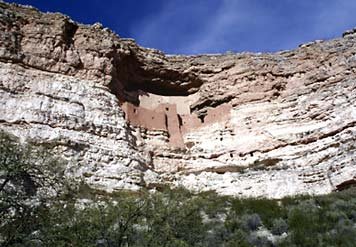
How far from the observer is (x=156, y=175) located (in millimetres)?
20125

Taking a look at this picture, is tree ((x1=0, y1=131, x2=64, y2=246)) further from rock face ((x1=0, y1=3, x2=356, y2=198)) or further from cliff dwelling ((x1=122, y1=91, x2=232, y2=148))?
cliff dwelling ((x1=122, y1=91, x2=232, y2=148))

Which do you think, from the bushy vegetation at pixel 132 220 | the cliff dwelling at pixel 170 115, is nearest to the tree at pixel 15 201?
the bushy vegetation at pixel 132 220

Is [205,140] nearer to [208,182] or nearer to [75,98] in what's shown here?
[208,182]

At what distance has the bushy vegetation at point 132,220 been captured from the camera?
9.03 meters

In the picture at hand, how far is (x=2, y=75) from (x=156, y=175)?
6550mm

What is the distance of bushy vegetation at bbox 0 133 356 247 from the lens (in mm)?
9031

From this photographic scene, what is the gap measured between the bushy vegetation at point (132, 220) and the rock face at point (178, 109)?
547cm

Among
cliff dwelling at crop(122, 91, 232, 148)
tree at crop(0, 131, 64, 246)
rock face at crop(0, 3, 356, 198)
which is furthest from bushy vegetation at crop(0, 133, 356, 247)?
cliff dwelling at crop(122, 91, 232, 148)

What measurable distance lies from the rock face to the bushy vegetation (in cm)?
547

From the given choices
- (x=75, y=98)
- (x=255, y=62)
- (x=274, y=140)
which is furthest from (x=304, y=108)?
(x=75, y=98)

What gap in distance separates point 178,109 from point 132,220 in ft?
53.7

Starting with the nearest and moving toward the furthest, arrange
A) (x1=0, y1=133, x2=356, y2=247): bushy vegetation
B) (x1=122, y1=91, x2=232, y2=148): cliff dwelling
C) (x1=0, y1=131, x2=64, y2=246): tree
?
(x1=0, y1=131, x2=64, y2=246): tree < (x1=0, y1=133, x2=356, y2=247): bushy vegetation < (x1=122, y1=91, x2=232, y2=148): cliff dwelling

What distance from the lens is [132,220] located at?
9.91m

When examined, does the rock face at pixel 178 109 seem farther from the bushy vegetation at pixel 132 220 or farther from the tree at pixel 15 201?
the tree at pixel 15 201
